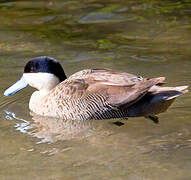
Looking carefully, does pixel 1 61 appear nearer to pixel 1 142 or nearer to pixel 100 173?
pixel 1 142

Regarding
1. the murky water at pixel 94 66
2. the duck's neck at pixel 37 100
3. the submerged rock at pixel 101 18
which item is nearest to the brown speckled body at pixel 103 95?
the murky water at pixel 94 66

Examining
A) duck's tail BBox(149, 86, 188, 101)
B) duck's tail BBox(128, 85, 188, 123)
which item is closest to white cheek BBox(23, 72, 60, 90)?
duck's tail BBox(128, 85, 188, 123)

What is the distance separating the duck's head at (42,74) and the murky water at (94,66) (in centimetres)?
34

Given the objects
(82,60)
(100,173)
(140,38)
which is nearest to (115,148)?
(100,173)

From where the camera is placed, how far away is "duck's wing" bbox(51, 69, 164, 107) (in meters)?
7.13

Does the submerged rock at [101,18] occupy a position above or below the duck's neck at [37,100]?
above

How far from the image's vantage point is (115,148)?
636 centimetres

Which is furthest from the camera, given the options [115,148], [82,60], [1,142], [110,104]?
[82,60]

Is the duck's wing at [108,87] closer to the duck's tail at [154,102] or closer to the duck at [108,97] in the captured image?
the duck at [108,97]

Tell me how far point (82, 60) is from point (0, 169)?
4.21 m

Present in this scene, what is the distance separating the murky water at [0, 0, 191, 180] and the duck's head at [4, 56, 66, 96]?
0.34 m

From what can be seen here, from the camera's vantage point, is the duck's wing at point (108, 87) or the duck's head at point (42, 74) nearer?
the duck's wing at point (108, 87)

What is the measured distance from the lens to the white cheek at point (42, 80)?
795cm

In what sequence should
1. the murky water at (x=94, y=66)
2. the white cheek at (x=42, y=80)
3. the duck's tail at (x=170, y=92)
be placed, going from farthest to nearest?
1. the white cheek at (x=42, y=80)
2. the duck's tail at (x=170, y=92)
3. the murky water at (x=94, y=66)
